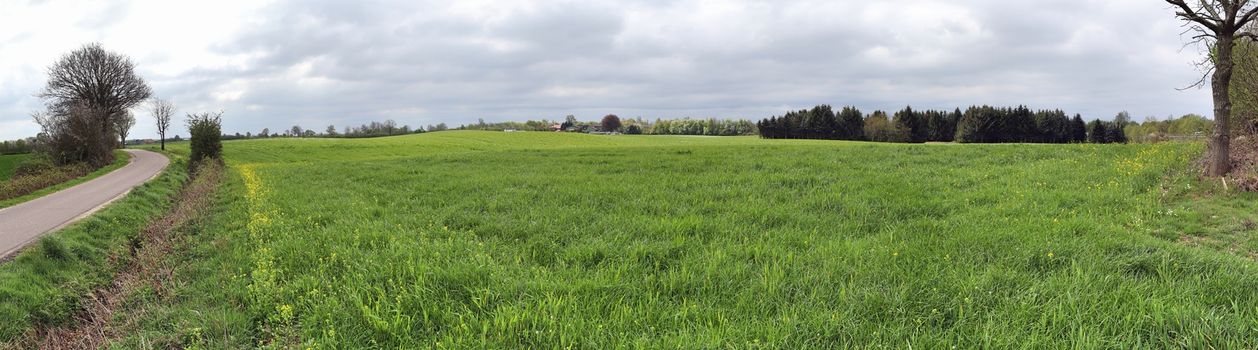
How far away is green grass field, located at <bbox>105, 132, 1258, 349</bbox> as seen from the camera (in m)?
3.58

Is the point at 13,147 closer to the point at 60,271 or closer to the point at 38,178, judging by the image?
the point at 38,178

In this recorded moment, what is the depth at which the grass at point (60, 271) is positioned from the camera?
19.0ft

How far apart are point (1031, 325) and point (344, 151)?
56.7 meters

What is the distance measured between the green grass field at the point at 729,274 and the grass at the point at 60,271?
1.07 meters

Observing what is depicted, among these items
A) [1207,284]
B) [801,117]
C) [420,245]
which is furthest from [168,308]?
[801,117]

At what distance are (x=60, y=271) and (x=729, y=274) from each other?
901cm

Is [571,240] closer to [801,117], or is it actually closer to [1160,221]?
[1160,221]

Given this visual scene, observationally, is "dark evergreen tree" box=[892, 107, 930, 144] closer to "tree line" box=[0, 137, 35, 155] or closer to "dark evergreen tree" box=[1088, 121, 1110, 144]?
"dark evergreen tree" box=[1088, 121, 1110, 144]

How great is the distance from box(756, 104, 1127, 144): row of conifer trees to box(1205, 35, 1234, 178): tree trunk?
71963mm

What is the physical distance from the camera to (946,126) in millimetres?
84125

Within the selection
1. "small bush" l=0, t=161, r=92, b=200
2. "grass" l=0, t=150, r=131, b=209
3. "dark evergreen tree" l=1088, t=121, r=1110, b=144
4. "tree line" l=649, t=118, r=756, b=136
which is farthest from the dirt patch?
"tree line" l=649, t=118, r=756, b=136

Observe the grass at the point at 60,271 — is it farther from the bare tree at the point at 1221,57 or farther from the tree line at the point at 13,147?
the tree line at the point at 13,147

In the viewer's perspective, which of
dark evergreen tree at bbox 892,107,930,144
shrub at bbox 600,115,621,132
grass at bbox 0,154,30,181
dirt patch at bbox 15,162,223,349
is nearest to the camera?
dirt patch at bbox 15,162,223,349

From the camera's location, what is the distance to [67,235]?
991cm
